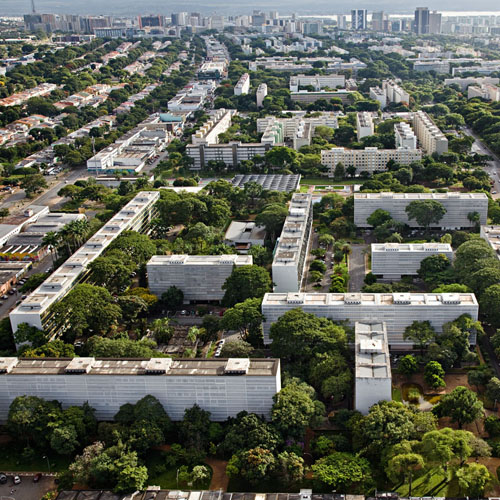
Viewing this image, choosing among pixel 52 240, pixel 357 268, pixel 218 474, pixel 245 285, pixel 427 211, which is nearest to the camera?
pixel 218 474

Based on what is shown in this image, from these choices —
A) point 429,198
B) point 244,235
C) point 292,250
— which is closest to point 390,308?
point 292,250

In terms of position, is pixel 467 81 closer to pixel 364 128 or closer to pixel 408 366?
pixel 364 128

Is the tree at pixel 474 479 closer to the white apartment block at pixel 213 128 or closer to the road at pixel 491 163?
the road at pixel 491 163

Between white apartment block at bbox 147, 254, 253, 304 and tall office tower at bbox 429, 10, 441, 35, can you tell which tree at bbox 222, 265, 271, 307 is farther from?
tall office tower at bbox 429, 10, 441, 35

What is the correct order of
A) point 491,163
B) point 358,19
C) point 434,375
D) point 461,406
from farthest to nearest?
point 358,19 < point 491,163 < point 434,375 < point 461,406

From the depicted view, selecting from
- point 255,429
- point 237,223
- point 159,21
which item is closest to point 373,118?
point 237,223

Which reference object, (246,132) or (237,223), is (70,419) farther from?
(246,132)

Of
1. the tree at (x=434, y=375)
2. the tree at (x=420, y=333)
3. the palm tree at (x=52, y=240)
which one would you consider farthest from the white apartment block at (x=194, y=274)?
the tree at (x=434, y=375)
